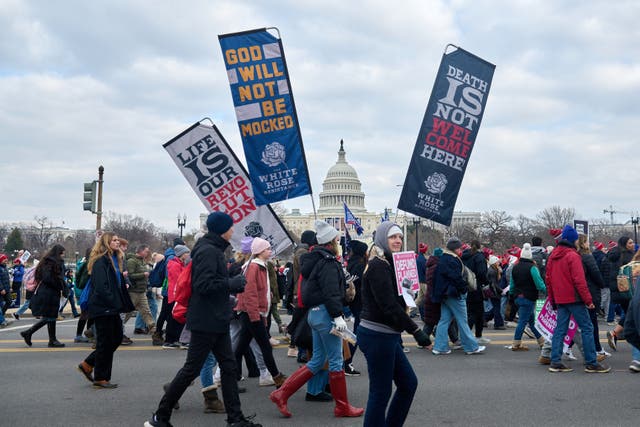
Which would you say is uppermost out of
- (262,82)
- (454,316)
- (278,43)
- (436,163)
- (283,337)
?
(278,43)

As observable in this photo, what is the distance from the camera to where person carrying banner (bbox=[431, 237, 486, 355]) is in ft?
30.8

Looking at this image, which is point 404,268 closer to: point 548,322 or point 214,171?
point 548,322

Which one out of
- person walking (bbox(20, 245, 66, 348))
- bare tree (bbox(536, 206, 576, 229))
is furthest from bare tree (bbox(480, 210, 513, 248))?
person walking (bbox(20, 245, 66, 348))

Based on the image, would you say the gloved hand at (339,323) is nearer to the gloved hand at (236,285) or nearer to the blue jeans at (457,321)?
the gloved hand at (236,285)

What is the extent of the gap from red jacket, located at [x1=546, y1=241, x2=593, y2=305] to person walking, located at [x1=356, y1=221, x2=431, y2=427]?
399cm

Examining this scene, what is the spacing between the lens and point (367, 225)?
449 feet

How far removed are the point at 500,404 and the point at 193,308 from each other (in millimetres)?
3314

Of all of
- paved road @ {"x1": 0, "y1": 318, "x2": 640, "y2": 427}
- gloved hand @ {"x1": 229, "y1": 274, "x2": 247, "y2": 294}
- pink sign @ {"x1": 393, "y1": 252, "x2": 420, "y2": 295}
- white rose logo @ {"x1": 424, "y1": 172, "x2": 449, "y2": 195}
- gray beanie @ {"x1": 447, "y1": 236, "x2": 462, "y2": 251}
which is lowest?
paved road @ {"x1": 0, "y1": 318, "x2": 640, "y2": 427}

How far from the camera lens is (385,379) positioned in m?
4.61

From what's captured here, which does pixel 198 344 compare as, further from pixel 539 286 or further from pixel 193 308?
pixel 539 286

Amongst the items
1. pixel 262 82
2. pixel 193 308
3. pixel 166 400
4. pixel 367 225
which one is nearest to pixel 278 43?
pixel 262 82

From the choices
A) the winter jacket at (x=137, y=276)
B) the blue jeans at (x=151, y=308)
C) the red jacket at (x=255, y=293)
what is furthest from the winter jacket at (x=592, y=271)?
the blue jeans at (x=151, y=308)

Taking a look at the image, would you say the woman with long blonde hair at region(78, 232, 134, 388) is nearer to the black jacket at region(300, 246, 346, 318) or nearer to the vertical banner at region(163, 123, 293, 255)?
the black jacket at region(300, 246, 346, 318)

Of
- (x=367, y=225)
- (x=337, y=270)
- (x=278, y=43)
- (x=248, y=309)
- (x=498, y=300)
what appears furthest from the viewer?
(x=367, y=225)
